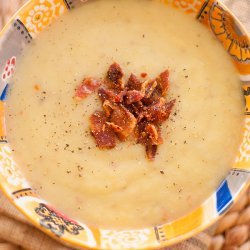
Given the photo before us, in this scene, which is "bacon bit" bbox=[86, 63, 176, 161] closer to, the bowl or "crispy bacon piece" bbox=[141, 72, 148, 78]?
"crispy bacon piece" bbox=[141, 72, 148, 78]

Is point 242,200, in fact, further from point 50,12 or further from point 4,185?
point 50,12

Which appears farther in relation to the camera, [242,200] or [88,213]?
[242,200]

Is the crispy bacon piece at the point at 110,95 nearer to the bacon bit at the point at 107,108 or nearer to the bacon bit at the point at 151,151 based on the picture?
the bacon bit at the point at 107,108

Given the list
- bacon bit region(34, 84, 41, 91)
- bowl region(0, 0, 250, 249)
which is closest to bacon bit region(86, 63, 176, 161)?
bacon bit region(34, 84, 41, 91)

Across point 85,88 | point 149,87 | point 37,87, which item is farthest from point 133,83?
point 37,87

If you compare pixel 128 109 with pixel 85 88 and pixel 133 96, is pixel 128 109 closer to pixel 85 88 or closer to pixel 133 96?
pixel 133 96

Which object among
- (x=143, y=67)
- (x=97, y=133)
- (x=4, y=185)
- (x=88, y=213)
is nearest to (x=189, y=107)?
(x=143, y=67)

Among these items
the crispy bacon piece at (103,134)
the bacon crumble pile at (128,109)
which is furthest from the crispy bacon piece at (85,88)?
the crispy bacon piece at (103,134)
